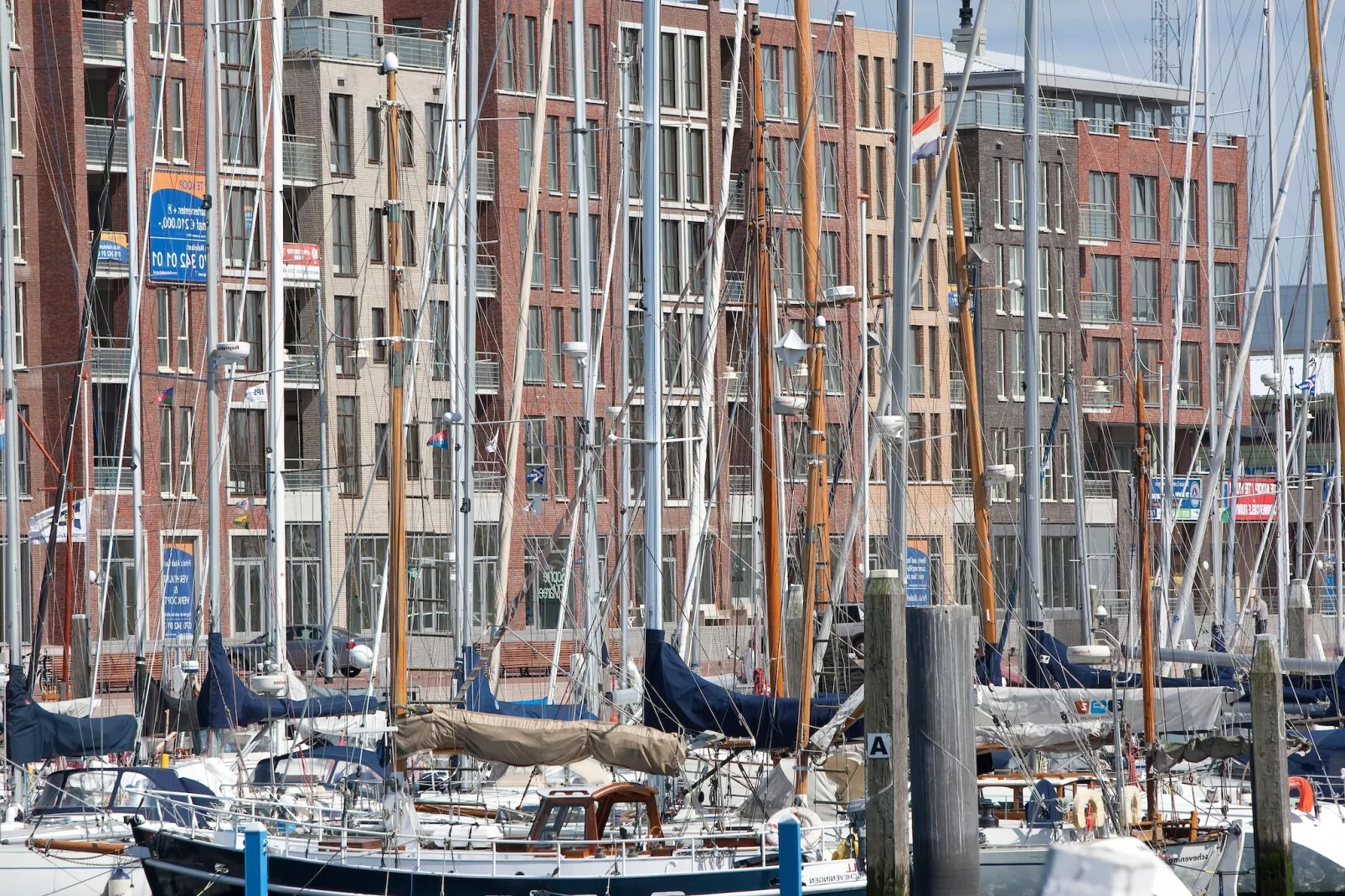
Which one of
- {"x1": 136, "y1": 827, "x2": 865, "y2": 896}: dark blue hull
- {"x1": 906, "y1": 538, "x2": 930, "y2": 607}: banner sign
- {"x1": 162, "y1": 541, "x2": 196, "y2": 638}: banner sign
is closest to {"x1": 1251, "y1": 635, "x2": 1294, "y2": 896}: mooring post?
{"x1": 136, "y1": 827, "x2": 865, "y2": 896}: dark blue hull

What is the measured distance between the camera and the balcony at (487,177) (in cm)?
6556

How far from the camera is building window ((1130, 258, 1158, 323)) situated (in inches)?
3150

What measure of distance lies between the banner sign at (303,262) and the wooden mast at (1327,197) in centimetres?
2677

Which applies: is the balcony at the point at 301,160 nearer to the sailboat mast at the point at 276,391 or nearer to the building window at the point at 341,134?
the building window at the point at 341,134

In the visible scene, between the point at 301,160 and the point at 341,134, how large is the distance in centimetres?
217

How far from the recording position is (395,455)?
23938mm

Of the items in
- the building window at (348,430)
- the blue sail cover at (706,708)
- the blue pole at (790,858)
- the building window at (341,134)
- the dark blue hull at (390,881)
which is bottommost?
the dark blue hull at (390,881)

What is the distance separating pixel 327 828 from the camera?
782 inches

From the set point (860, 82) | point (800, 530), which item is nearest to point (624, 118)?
point (800, 530)

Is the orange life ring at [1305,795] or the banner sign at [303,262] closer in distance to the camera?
the orange life ring at [1305,795]

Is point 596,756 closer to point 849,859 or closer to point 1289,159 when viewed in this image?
point 849,859

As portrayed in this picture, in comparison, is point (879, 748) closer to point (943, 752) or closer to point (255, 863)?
point (943, 752)

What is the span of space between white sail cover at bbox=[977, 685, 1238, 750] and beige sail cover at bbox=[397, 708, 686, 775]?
3.90 m

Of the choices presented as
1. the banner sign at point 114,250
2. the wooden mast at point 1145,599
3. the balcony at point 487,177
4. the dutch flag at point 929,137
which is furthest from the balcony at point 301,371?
the wooden mast at point 1145,599
